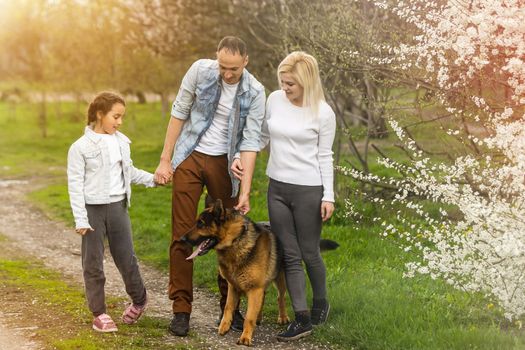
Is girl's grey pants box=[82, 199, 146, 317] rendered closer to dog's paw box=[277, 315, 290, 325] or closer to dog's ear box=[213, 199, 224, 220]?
dog's ear box=[213, 199, 224, 220]

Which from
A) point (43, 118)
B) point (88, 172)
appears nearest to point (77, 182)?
point (88, 172)

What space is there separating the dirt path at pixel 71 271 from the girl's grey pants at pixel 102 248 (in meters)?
0.65

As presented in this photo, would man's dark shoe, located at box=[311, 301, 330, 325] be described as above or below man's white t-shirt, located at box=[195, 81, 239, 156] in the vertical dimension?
below

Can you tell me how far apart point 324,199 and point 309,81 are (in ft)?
3.32

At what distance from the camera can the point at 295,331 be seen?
6812 mm

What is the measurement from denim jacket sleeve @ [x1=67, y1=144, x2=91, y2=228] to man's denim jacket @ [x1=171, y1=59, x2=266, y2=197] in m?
0.85

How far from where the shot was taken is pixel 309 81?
6562 mm

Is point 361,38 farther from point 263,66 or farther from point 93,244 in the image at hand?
point 263,66

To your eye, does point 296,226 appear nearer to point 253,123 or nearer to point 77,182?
point 253,123

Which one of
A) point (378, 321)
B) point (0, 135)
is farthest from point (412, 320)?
point (0, 135)

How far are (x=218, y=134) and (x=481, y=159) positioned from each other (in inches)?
136

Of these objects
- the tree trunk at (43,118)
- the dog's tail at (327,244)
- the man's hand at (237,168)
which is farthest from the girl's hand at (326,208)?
the tree trunk at (43,118)

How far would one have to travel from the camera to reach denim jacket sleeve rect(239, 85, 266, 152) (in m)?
6.87

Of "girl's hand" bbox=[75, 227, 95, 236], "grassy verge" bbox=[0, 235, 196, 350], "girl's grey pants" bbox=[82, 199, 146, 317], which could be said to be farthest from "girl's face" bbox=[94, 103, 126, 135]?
"grassy verge" bbox=[0, 235, 196, 350]
